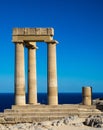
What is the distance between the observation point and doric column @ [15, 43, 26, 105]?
57.4 metres

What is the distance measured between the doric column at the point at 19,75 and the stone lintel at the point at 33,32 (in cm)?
143

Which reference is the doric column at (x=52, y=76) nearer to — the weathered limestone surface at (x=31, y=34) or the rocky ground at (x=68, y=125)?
the weathered limestone surface at (x=31, y=34)

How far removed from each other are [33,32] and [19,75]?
5.71m

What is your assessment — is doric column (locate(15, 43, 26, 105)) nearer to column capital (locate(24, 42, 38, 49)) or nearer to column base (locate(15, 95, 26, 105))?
column base (locate(15, 95, 26, 105))

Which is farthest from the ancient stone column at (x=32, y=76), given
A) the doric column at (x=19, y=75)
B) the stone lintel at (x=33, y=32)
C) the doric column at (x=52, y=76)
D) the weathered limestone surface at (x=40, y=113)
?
the weathered limestone surface at (x=40, y=113)

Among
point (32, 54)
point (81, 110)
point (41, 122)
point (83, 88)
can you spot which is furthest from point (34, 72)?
point (41, 122)

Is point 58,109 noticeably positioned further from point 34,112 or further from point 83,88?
point 83,88

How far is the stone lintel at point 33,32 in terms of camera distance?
57.1 meters

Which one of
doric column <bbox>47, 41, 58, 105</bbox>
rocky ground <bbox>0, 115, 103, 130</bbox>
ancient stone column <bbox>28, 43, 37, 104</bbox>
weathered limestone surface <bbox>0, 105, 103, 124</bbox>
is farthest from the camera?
ancient stone column <bbox>28, 43, 37, 104</bbox>

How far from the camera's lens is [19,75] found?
5750 cm

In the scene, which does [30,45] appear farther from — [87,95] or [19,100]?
[87,95]

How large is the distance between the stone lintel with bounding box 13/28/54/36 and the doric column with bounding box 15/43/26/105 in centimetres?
143

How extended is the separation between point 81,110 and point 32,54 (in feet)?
40.0

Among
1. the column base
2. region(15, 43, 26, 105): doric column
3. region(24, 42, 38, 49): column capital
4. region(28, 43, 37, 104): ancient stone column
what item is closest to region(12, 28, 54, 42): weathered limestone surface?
region(15, 43, 26, 105): doric column
